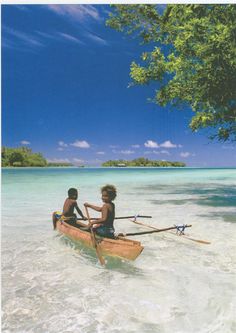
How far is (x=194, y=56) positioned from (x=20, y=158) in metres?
96.4

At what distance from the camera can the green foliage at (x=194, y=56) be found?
35.0 ft

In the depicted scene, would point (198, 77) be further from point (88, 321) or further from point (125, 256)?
point (88, 321)

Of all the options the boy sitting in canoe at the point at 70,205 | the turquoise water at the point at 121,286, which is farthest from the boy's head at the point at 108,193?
the boy sitting in canoe at the point at 70,205

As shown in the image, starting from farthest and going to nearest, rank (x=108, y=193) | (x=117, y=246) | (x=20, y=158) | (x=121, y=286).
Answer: (x=20, y=158)
(x=108, y=193)
(x=117, y=246)
(x=121, y=286)

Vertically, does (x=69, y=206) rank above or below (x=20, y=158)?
below

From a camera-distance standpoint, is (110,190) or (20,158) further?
(20,158)

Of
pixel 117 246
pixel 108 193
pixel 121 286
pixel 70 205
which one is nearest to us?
pixel 121 286

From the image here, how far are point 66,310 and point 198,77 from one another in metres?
8.95

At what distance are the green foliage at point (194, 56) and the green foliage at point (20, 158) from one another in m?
84.0

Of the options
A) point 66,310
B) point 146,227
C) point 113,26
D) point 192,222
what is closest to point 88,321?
point 66,310

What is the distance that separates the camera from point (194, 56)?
1240 cm

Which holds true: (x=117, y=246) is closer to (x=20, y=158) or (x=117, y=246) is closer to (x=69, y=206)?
(x=69, y=206)

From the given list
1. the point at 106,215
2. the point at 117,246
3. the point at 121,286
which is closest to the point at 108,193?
the point at 106,215

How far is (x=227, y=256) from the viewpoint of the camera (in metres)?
8.05
